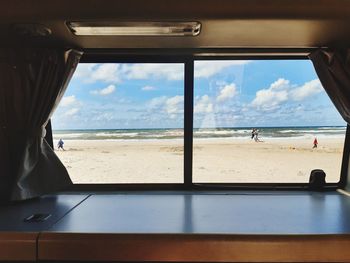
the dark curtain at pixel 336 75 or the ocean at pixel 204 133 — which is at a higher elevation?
the dark curtain at pixel 336 75

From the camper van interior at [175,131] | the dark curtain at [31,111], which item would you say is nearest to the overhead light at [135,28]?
the camper van interior at [175,131]

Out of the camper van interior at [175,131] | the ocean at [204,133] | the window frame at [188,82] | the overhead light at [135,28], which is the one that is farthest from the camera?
the ocean at [204,133]

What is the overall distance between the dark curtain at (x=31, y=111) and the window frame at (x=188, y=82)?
24 cm

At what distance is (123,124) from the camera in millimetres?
2021

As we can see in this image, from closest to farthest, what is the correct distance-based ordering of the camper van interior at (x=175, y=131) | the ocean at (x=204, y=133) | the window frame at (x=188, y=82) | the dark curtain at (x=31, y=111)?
the camper van interior at (x=175, y=131) → the dark curtain at (x=31, y=111) → the window frame at (x=188, y=82) → the ocean at (x=204, y=133)

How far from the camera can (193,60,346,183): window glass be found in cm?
194

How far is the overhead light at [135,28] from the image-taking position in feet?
4.68

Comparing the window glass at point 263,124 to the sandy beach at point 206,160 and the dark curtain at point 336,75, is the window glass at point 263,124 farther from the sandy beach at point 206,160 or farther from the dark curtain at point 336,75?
the dark curtain at point 336,75

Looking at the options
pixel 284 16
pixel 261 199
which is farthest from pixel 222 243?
pixel 284 16

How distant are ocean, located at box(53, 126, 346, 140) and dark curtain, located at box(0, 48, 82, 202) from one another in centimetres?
32

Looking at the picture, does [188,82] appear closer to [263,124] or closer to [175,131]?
[175,131]

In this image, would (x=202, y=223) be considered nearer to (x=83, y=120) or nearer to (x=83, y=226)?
(x=83, y=226)

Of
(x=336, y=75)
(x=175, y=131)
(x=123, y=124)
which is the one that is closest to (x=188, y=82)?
(x=175, y=131)

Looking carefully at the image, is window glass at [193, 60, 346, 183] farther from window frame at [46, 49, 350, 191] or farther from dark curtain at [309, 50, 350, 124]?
dark curtain at [309, 50, 350, 124]
